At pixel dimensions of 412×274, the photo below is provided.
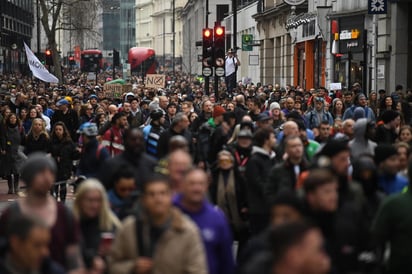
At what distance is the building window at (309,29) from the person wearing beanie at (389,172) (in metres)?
38.3

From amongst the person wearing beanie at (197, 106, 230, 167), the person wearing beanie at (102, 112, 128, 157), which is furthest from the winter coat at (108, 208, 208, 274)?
the person wearing beanie at (102, 112, 128, 157)

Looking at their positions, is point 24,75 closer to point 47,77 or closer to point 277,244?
point 47,77

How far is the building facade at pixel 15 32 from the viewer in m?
79.5

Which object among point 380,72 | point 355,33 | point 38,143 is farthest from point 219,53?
point 38,143

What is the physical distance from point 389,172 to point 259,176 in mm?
2236

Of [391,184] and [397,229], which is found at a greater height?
[391,184]

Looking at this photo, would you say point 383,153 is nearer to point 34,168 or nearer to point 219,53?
point 34,168

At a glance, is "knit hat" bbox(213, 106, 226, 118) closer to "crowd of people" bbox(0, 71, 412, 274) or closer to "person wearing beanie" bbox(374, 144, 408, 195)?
"crowd of people" bbox(0, 71, 412, 274)

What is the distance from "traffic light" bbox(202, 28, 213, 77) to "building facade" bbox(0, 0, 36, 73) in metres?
40.9

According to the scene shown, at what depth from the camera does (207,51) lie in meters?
32.2

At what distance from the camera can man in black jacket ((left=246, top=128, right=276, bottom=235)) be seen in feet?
40.0

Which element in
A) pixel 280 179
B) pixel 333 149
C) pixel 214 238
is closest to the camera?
pixel 214 238

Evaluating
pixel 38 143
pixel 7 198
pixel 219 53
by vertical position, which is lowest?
pixel 7 198

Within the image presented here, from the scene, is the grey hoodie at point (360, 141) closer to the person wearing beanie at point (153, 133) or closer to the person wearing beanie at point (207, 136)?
the person wearing beanie at point (207, 136)
